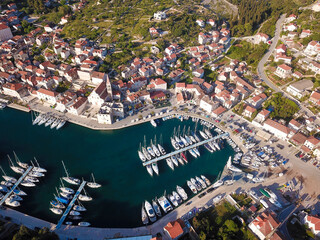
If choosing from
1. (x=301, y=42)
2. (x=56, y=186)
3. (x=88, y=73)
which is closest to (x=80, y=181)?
(x=56, y=186)

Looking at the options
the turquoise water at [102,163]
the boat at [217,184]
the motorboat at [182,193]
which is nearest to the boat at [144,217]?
the turquoise water at [102,163]

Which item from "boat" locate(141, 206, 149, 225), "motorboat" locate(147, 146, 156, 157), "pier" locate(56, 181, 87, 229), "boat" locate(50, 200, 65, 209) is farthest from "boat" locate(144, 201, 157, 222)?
"boat" locate(50, 200, 65, 209)

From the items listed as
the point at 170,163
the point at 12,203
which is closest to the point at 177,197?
the point at 170,163

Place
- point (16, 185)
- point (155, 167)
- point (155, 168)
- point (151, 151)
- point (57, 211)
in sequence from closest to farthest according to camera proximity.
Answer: point (57, 211) < point (16, 185) < point (155, 168) < point (155, 167) < point (151, 151)

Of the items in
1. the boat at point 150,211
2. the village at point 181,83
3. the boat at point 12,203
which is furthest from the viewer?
the village at point 181,83

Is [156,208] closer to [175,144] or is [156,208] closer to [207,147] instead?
[175,144]

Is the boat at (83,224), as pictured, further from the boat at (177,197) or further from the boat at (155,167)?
the boat at (155,167)
